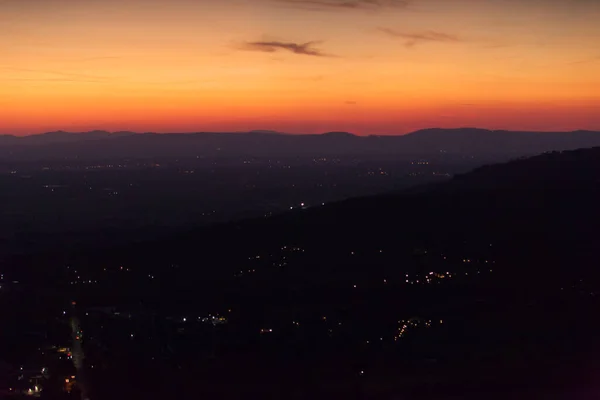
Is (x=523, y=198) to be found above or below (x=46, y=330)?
above

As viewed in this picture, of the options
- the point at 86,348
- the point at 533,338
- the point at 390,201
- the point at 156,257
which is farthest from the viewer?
the point at 390,201

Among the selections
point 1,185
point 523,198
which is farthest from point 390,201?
point 1,185

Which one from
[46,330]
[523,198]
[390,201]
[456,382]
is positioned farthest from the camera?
[390,201]

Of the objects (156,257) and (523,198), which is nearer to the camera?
(156,257)

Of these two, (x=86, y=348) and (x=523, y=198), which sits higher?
(x=523, y=198)

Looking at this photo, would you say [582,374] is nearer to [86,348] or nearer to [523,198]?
[86,348]

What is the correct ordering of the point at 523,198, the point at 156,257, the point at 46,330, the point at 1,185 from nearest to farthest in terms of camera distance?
the point at 46,330 → the point at 156,257 → the point at 523,198 → the point at 1,185

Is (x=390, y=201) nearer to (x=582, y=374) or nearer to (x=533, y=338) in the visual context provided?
(x=533, y=338)

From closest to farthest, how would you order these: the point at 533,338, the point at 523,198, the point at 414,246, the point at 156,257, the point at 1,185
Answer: the point at 533,338
the point at 414,246
the point at 156,257
the point at 523,198
the point at 1,185

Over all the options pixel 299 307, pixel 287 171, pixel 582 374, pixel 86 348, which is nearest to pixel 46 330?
pixel 86 348
